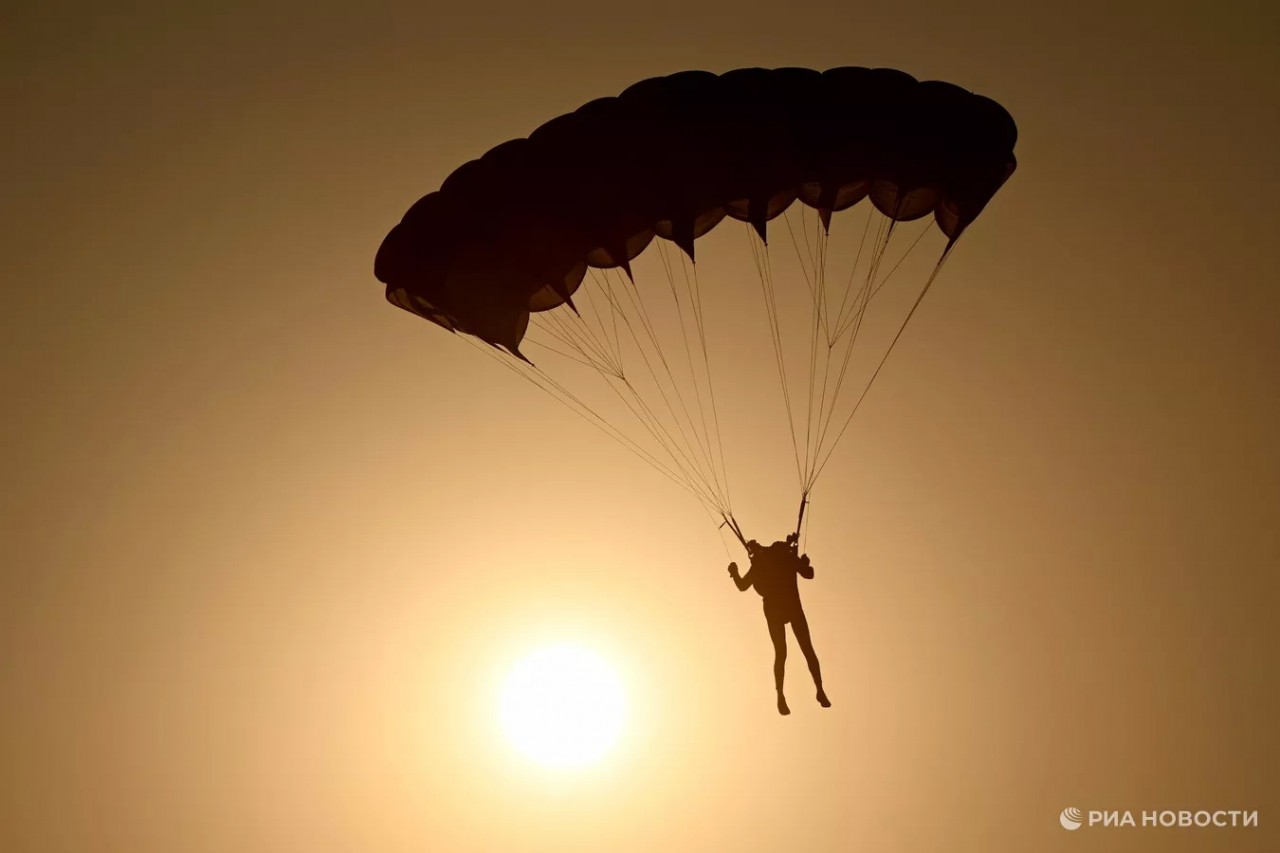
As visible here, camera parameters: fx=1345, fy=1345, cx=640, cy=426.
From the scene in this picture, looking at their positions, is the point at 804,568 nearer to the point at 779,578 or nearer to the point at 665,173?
the point at 779,578

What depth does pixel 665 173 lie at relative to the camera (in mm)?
12719

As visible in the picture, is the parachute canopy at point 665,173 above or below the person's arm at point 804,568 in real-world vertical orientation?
above

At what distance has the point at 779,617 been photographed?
41.8 feet

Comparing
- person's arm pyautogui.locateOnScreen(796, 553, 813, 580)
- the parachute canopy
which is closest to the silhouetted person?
person's arm pyautogui.locateOnScreen(796, 553, 813, 580)

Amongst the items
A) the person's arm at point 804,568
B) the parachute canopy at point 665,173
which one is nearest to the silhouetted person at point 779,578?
the person's arm at point 804,568

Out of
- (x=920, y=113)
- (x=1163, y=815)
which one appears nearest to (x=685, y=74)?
(x=920, y=113)

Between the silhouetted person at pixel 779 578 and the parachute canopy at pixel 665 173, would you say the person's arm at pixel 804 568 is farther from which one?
the parachute canopy at pixel 665 173

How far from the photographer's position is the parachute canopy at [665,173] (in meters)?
12.7

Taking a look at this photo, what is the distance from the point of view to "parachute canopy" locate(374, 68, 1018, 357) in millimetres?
12656

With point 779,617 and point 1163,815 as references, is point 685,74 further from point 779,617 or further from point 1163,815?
point 1163,815

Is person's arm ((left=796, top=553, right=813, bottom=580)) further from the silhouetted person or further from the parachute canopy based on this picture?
the parachute canopy

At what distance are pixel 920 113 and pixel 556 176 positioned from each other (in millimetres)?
3566

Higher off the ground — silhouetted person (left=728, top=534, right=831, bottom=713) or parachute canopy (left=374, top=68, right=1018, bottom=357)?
parachute canopy (left=374, top=68, right=1018, bottom=357)

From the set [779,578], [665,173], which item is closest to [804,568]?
[779,578]
